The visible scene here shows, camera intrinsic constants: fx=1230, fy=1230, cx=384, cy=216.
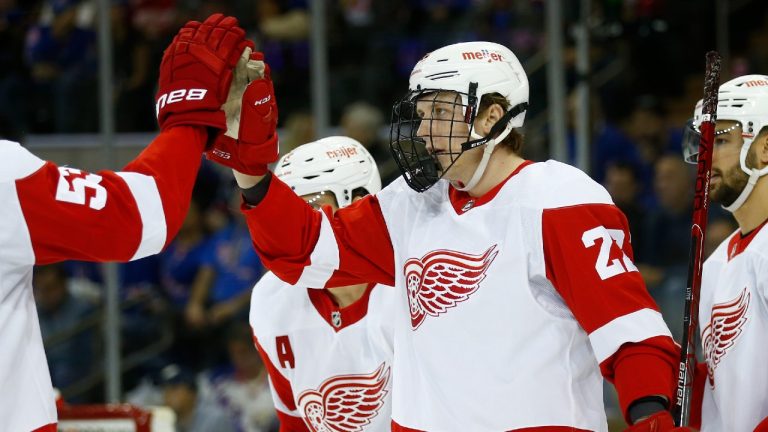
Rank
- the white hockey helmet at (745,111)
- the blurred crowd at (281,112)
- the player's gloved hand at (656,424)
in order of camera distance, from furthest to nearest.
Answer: the blurred crowd at (281,112)
the white hockey helmet at (745,111)
the player's gloved hand at (656,424)

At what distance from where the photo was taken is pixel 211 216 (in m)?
5.79

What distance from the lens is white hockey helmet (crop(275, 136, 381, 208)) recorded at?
9.98 ft

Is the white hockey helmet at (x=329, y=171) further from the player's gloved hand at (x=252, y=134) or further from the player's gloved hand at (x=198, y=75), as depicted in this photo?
the player's gloved hand at (x=198, y=75)

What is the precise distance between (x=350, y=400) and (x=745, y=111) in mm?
1152

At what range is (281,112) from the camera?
5.83m

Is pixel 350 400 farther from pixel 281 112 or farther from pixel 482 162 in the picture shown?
pixel 281 112

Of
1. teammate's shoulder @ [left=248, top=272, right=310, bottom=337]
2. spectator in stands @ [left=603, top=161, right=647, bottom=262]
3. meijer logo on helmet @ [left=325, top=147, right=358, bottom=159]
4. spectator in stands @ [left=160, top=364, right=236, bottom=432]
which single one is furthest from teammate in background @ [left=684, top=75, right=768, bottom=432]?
spectator in stands @ [left=160, top=364, right=236, bottom=432]

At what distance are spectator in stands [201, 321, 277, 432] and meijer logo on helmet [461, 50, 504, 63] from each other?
9.48ft

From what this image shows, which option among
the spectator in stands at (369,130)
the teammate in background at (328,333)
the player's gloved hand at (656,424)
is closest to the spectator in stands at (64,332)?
the spectator in stands at (369,130)

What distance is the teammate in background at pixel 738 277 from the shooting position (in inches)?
107

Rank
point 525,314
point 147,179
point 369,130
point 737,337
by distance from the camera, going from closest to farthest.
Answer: point 147,179, point 525,314, point 737,337, point 369,130

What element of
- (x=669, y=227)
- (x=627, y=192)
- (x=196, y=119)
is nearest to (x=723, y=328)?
(x=196, y=119)

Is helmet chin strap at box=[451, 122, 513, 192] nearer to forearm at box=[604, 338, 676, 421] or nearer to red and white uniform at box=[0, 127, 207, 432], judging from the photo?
forearm at box=[604, 338, 676, 421]

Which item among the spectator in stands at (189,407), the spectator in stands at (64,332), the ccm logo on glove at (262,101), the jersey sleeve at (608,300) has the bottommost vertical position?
the spectator in stands at (189,407)
